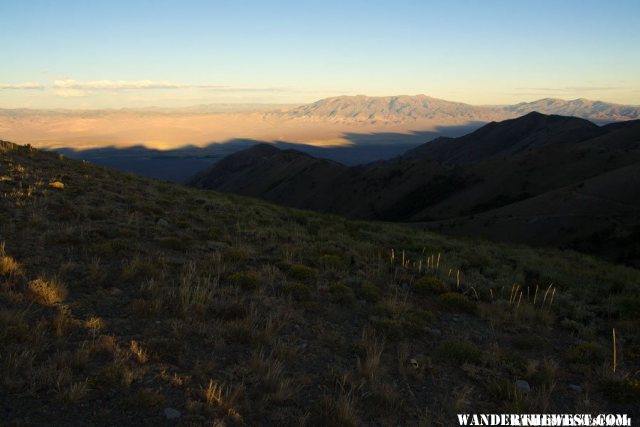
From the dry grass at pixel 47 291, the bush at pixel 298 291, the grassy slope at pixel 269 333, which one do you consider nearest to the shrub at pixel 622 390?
the grassy slope at pixel 269 333

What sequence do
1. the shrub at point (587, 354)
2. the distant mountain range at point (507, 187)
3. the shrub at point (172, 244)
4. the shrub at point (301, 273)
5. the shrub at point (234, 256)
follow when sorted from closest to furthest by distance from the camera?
the shrub at point (587, 354) → the shrub at point (301, 273) → the shrub at point (234, 256) → the shrub at point (172, 244) → the distant mountain range at point (507, 187)

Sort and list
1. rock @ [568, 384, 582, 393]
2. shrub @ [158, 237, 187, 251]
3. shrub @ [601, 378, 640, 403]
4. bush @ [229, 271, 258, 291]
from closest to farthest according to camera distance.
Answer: shrub @ [601, 378, 640, 403] → rock @ [568, 384, 582, 393] → bush @ [229, 271, 258, 291] → shrub @ [158, 237, 187, 251]

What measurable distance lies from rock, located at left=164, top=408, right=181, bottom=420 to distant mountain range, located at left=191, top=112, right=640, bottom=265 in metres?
33.5

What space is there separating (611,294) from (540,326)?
5.13m

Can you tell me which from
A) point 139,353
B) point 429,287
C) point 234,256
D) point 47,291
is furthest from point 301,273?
point 47,291

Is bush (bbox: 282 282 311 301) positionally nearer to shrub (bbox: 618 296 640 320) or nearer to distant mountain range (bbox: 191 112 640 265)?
shrub (bbox: 618 296 640 320)

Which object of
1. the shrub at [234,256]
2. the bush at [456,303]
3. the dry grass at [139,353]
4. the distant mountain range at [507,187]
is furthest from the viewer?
the distant mountain range at [507,187]

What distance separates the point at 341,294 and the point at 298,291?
965 mm

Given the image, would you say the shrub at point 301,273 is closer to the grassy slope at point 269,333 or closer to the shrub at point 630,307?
the grassy slope at point 269,333

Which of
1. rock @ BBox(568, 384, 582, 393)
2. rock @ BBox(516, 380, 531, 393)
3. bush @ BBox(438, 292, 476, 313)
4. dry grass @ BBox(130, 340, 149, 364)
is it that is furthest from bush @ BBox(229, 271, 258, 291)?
rock @ BBox(568, 384, 582, 393)

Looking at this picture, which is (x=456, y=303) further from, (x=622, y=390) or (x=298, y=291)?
(x=622, y=390)

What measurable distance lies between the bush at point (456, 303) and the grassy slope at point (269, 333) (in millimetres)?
33

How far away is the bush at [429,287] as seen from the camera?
37.1 feet

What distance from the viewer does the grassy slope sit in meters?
5.59
